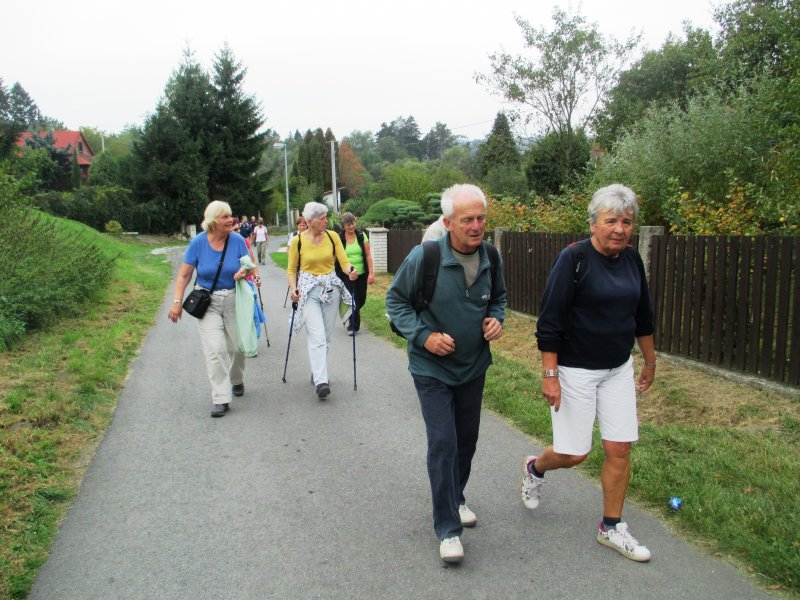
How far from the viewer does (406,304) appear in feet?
11.2

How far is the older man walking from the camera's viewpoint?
10.8 feet

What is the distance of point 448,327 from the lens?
338 cm

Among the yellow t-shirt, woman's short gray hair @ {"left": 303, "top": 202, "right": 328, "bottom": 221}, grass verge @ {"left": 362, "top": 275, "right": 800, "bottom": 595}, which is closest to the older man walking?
grass verge @ {"left": 362, "top": 275, "right": 800, "bottom": 595}

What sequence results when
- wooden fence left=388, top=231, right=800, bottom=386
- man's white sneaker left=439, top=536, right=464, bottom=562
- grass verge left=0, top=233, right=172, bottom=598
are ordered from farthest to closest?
wooden fence left=388, top=231, right=800, bottom=386 < grass verge left=0, top=233, right=172, bottom=598 < man's white sneaker left=439, top=536, right=464, bottom=562

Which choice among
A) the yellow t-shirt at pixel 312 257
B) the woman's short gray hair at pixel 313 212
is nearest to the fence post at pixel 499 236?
the yellow t-shirt at pixel 312 257

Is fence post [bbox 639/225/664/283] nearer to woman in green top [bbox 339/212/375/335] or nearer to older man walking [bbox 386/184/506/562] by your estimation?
woman in green top [bbox 339/212/375/335]

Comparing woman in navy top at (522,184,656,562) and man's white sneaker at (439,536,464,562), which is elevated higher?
woman in navy top at (522,184,656,562)

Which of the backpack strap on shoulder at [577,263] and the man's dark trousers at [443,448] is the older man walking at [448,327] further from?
the backpack strap on shoulder at [577,263]

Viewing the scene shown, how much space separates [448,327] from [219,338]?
3.45 meters

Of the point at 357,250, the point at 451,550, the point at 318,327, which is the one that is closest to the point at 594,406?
the point at 451,550

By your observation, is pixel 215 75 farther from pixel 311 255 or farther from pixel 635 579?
pixel 635 579

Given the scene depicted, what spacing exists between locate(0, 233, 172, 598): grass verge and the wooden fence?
610 cm

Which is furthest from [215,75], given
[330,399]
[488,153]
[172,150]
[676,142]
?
[330,399]

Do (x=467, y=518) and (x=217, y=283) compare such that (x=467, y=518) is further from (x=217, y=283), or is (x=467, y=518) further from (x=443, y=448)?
(x=217, y=283)
